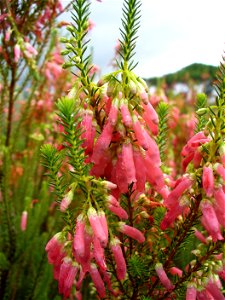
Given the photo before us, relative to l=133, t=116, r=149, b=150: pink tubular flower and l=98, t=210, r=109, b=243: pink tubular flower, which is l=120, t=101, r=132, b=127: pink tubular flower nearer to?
l=133, t=116, r=149, b=150: pink tubular flower

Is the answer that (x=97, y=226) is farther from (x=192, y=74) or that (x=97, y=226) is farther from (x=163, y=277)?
(x=192, y=74)

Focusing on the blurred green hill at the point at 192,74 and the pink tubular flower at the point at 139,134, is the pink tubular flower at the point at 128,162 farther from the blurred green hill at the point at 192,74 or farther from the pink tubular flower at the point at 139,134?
the blurred green hill at the point at 192,74

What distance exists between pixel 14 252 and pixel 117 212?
1547mm

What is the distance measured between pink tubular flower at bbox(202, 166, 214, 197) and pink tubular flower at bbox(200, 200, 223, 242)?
2.3 inches

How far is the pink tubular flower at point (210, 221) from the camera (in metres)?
1.21

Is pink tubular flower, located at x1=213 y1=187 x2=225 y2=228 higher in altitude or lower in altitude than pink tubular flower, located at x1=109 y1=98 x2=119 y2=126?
lower

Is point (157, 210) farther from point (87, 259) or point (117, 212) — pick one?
point (87, 259)

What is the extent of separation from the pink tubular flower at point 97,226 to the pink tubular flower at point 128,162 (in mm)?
122

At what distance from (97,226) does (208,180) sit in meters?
0.31

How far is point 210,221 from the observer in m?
1.22

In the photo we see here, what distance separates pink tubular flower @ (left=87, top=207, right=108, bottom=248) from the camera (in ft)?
3.76

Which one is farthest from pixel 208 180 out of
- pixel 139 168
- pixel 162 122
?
pixel 162 122

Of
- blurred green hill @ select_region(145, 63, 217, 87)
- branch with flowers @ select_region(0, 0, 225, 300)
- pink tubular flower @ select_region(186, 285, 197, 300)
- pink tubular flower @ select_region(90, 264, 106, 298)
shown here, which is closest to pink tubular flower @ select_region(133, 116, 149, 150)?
branch with flowers @ select_region(0, 0, 225, 300)

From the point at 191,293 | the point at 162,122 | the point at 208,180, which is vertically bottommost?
the point at 191,293
